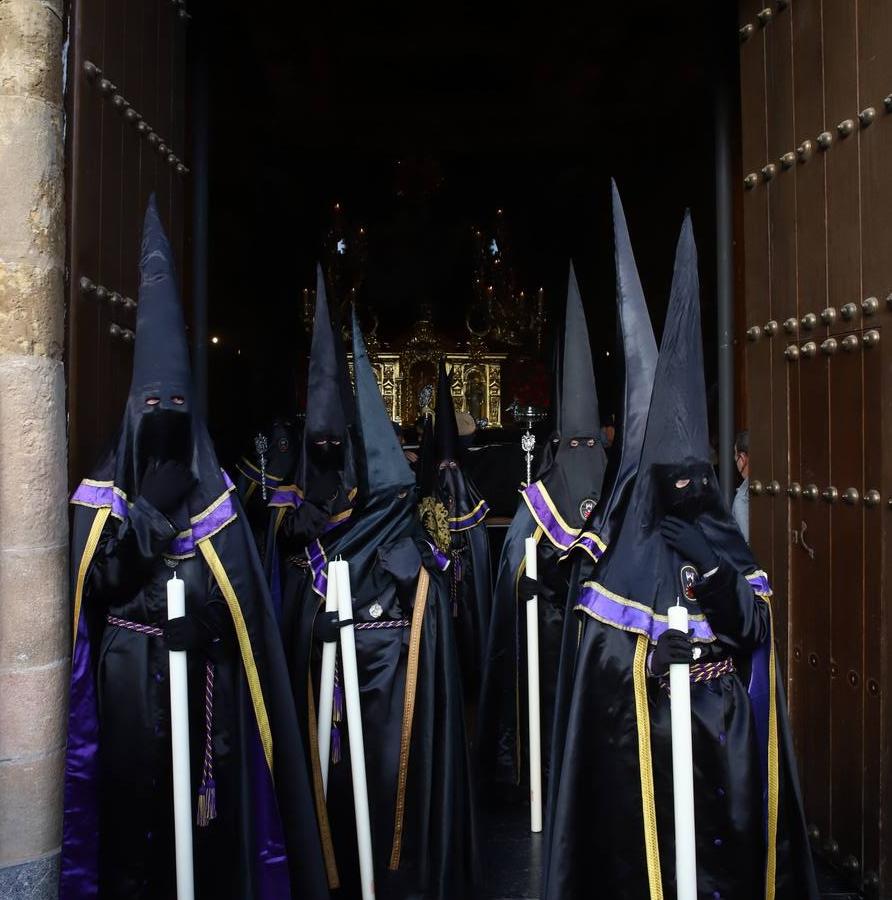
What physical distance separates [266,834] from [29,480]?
1589 mm

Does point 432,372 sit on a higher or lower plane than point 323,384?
higher

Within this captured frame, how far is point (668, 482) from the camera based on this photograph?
2.78 m

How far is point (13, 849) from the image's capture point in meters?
2.99

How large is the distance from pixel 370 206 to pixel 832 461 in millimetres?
11144

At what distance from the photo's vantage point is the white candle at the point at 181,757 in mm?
2822

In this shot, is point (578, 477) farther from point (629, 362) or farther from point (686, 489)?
point (686, 489)

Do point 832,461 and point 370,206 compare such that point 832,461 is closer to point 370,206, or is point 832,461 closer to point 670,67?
point 670,67

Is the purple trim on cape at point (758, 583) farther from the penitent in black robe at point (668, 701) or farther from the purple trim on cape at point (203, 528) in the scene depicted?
the purple trim on cape at point (203, 528)

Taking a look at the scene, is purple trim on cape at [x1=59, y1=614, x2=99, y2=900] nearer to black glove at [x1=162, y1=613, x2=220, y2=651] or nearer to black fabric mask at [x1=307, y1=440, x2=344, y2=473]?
black glove at [x1=162, y1=613, x2=220, y2=651]

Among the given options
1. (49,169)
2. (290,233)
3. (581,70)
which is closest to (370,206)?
(290,233)

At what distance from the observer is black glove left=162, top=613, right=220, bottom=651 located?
2.86 m

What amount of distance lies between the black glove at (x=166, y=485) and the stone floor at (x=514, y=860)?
7.40 feet

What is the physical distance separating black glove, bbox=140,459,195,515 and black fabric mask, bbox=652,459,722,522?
5.46ft

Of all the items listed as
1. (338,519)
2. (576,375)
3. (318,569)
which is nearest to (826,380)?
(576,375)
